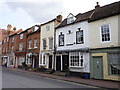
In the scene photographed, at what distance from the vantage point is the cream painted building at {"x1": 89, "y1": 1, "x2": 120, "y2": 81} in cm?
1180

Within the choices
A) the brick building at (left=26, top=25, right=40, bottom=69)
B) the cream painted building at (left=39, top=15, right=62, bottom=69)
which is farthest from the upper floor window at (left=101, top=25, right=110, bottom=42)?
the brick building at (left=26, top=25, right=40, bottom=69)

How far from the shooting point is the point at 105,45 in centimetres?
1263

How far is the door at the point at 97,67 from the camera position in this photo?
1282 cm

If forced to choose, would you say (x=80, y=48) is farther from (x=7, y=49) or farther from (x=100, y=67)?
(x=7, y=49)

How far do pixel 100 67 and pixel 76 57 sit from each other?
137 inches

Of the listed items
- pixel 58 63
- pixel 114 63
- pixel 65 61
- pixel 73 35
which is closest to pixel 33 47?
pixel 58 63

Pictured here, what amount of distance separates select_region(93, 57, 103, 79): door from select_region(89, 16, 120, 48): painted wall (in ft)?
5.16

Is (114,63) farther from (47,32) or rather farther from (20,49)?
(20,49)

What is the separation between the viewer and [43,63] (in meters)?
20.2

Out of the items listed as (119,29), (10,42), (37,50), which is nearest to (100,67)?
(119,29)

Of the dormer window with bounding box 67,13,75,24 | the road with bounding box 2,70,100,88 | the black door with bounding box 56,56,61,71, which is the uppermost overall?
the dormer window with bounding box 67,13,75,24

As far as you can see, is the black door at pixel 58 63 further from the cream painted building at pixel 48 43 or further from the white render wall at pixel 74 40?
the white render wall at pixel 74 40

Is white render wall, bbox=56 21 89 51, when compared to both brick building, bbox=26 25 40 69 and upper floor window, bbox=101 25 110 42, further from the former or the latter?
brick building, bbox=26 25 40 69

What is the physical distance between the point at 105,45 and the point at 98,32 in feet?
5.91
